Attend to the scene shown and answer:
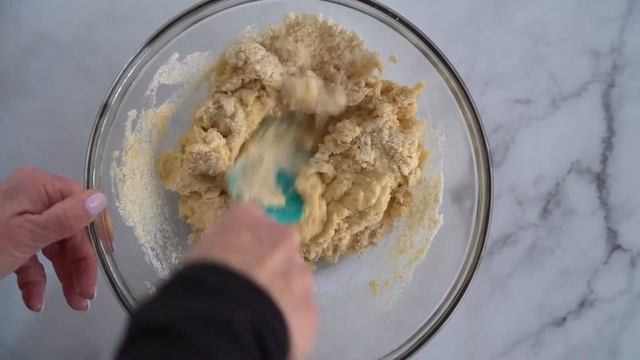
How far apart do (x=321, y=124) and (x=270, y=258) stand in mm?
377

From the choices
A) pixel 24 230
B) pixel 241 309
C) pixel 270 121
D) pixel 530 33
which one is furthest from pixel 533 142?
pixel 24 230

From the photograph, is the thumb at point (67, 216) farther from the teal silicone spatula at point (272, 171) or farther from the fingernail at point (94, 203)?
the teal silicone spatula at point (272, 171)

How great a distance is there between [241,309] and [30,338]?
28.9 inches

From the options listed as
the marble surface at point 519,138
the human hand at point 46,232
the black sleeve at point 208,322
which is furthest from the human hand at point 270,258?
the marble surface at point 519,138

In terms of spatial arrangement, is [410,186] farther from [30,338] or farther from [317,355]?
[30,338]

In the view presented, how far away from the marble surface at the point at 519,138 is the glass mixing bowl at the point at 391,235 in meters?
0.12

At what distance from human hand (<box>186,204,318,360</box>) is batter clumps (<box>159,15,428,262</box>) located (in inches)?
7.3

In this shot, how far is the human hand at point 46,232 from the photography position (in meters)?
1.08

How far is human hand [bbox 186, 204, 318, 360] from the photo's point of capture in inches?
36.4

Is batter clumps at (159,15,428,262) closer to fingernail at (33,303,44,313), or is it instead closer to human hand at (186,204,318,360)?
human hand at (186,204,318,360)

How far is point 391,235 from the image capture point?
1294mm

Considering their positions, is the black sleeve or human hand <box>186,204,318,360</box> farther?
human hand <box>186,204,318,360</box>

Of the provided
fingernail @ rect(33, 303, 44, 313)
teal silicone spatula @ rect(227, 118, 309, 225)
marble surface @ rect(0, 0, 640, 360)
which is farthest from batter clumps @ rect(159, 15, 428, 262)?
fingernail @ rect(33, 303, 44, 313)

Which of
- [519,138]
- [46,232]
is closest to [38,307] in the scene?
[46,232]
